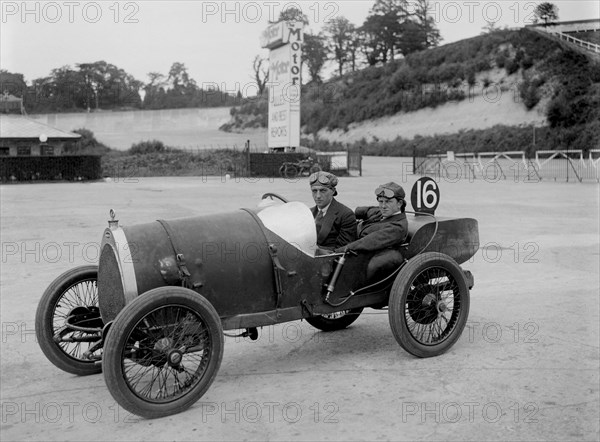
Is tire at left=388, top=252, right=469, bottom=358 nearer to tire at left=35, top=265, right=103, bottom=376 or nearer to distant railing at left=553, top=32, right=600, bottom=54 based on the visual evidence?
tire at left=35, top=265, right=103, bottom=376

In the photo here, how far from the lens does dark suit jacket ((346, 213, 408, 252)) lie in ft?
17.7

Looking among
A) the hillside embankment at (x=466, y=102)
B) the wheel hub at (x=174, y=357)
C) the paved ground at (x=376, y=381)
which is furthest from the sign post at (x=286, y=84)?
the wheel hub at (x=174, y=357)

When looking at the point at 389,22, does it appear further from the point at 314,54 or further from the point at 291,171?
the point at 291,171

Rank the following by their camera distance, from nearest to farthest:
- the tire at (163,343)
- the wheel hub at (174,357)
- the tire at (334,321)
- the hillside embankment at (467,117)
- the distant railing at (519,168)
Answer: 1. the tire at (163,343)
2. the wheel hub at (174,357)
3. the tire at (334,321)
4. the distant railing at (519,168)
5. the hillside embankment at (467,117)

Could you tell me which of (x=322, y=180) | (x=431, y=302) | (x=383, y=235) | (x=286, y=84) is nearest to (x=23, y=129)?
(x=286, y=84)

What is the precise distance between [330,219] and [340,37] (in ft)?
320

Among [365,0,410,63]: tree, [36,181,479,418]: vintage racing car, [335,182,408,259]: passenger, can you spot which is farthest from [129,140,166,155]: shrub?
[365,0,410,63]: tree

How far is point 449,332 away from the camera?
5.64m

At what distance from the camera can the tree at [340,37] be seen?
99.1 m

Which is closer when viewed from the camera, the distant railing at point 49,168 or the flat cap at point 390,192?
the flat cap at point 390,192

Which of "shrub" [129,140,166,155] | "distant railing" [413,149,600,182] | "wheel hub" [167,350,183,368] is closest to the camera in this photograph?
"wheel hub" [167,350,183,368]

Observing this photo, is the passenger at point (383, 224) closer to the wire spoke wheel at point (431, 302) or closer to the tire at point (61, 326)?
the wire spoke wheel at point (431, 302)

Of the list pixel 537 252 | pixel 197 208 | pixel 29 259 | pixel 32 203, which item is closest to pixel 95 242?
pixel 29 259

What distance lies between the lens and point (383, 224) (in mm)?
5660
